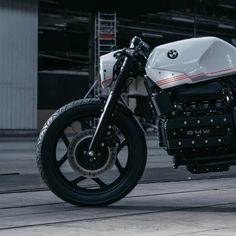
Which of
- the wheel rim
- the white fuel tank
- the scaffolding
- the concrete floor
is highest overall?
the scaffolding

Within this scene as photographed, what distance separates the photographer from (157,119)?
226 inches

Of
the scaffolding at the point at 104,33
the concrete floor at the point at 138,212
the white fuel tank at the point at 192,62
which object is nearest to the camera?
the concrete floor at the point at 138,212

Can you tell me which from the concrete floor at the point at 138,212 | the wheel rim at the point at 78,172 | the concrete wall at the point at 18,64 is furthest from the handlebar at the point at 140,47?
the concrete wall at the point at 18,64

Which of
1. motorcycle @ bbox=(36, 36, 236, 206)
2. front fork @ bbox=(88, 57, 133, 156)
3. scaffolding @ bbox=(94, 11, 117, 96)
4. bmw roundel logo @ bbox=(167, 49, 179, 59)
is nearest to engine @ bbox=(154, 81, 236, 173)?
motorcycle @ bbox=(36, 36, 236, 206)

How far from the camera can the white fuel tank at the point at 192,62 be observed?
5523mm

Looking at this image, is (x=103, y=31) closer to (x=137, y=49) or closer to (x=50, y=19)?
(x=50, y=19)

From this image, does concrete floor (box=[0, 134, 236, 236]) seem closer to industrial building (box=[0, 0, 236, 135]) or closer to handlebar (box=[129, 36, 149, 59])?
handlebar (box=[129, 36, 149, 59])

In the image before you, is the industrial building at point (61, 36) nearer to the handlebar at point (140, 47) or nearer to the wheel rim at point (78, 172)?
the handlebar at point (140, 47)

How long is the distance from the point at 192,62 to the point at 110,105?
77 cm

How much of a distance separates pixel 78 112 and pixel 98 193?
0.70 metres

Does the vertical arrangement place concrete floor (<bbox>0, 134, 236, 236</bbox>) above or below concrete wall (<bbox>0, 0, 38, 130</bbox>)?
below

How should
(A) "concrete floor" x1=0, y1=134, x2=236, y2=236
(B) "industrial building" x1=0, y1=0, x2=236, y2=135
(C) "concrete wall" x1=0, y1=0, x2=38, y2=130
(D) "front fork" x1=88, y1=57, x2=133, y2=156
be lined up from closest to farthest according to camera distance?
(A) "concrete floor" x1=0, y1=134, x2=236, y2=236 → (D) "front fork" x1=88, y1=57, x2=133, y2=156 → (C) "concrete wall" x1=0, y1=0, x2=38, y2=130 → (B) "industrial building" x1=0, y1=0, x2=236, y2=135

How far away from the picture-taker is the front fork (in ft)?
18.5

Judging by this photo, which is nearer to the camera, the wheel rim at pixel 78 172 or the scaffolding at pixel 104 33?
the wheel rim at pixel 78 172
